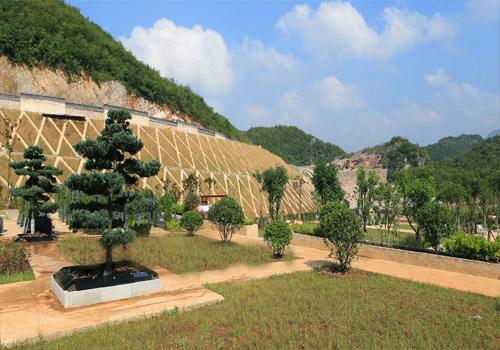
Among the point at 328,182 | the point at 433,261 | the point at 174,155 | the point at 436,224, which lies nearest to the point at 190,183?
the point at 174,155

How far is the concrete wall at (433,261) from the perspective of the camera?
13.1 m

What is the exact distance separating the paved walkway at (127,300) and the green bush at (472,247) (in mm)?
1066

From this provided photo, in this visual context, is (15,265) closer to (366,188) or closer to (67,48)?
(366,188)

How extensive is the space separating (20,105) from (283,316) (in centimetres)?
4008

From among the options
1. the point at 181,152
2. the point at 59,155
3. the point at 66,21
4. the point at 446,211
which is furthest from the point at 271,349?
the point at 66,21

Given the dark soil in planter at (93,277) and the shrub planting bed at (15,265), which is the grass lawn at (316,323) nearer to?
the dark soil in planter at (93,277)

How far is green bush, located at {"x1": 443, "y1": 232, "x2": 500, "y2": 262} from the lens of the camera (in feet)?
43.2

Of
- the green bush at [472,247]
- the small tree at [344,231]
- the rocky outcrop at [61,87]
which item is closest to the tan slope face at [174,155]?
the rocky outcrop at [61,87]

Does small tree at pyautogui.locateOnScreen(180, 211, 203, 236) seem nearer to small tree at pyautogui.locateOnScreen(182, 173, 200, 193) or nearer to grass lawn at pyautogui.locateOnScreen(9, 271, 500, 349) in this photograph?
grass lawn at pyautogui.locateOnScreen(9, 271, 500, 349)

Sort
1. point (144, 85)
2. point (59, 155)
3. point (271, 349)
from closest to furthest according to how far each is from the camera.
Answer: point (271, 349)
point (59, 155)
point (144, 85)

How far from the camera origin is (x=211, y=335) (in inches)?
289

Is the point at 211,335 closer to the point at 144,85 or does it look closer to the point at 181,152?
the point at 181,152

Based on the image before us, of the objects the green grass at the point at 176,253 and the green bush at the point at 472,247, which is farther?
the green grass at the point at 176,253

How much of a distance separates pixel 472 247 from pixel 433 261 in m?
1.70
